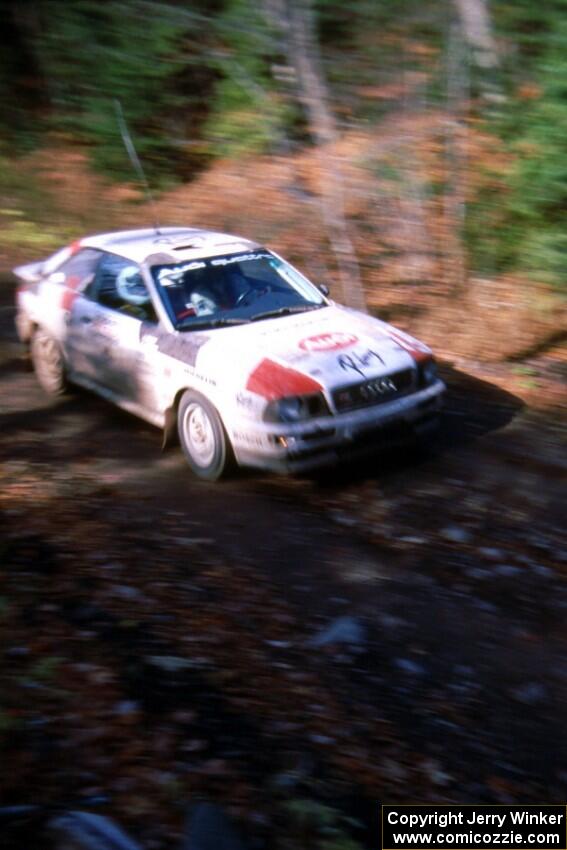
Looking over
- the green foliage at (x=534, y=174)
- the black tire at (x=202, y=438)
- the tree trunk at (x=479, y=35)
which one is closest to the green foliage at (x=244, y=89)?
the tree trunk at (x=479, y=35)

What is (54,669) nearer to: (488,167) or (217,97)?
(488,167)

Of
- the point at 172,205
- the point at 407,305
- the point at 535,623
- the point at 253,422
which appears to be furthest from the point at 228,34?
the point at 535,623

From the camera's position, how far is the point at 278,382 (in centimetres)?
708

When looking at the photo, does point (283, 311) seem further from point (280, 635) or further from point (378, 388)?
point (280, 635)

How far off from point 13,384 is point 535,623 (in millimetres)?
6231

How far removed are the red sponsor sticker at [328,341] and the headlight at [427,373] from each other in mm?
522

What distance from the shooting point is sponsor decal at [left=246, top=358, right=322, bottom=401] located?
7027 millimetres

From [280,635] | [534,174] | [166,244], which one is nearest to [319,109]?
[534,174]

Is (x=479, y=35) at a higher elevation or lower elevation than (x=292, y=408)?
higher

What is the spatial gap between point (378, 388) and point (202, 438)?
1.32 m

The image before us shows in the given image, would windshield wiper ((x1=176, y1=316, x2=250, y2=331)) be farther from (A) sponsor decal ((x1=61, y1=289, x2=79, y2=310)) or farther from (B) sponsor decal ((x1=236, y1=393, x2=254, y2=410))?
(A) sponsor decal ((x1=61, y1=289, x2=79, y2=310))

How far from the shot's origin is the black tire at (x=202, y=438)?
7395mm

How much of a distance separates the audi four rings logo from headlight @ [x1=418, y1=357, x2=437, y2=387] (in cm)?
31

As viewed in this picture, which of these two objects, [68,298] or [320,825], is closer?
[320,825]
